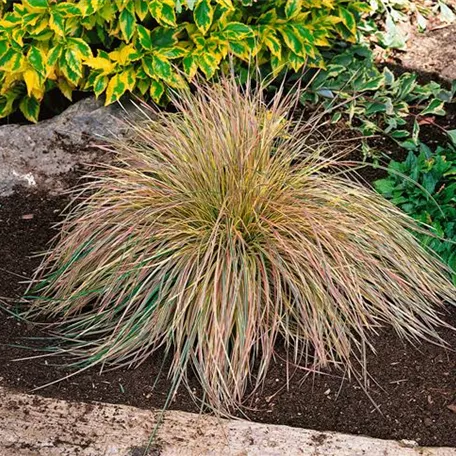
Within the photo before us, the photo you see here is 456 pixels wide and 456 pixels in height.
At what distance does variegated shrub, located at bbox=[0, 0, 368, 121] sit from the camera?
376cm

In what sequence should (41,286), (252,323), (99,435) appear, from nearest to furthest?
1. (99,435)
2. (252,323)
3. (41,286)

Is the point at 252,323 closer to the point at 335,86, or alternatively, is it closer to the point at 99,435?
the point at 99,435

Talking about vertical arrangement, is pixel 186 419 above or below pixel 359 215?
below

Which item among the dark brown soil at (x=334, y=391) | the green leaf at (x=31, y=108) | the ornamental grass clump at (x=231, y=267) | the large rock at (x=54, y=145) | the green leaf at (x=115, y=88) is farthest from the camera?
the green leaf at (x=31, y=108)

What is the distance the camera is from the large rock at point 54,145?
4.02 m

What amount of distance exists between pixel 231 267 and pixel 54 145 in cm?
147

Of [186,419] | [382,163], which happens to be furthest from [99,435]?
[382,163]

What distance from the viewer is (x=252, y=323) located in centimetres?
291

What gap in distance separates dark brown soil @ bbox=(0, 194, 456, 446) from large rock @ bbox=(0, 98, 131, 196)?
1.00m

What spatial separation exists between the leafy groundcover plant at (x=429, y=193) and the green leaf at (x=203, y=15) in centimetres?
104

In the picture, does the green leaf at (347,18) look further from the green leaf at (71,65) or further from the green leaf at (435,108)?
the green leaf at (71,65)

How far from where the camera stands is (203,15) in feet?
12.5

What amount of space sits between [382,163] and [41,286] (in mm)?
1692

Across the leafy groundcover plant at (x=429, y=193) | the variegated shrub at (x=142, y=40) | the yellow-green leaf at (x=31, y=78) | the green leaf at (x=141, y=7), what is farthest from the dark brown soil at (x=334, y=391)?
the green leaf at (x=141, y=7)
